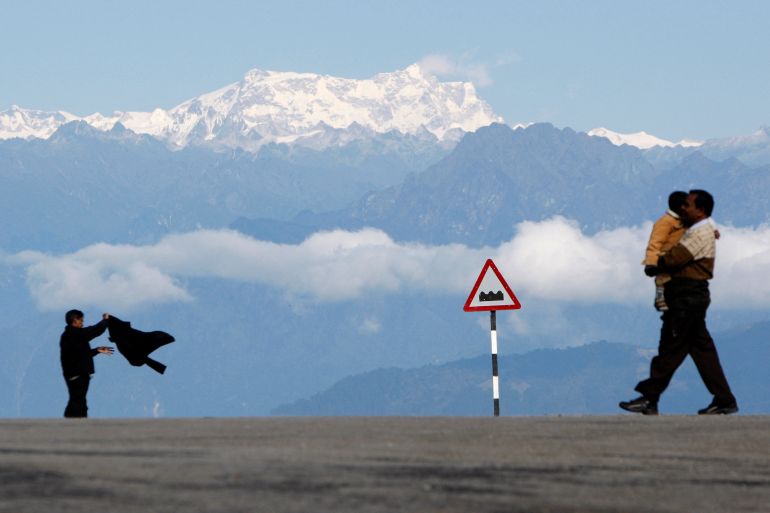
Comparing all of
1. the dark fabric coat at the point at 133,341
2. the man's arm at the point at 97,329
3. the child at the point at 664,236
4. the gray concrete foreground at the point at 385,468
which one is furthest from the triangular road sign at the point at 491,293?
the gray concrete foreground at the point at 385,468

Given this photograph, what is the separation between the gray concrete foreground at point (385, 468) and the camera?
7.43m

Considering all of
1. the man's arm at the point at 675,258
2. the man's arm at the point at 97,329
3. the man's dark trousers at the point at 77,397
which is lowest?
the man's dark trousers at the point at 77,397

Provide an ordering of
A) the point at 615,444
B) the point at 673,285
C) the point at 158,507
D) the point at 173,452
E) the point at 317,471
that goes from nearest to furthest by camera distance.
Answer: the point at 158,507
the point at 317,471
the point at 173,452
the point at 615,444
the point at 673,285

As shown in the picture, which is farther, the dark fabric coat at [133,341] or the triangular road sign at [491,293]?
the triangular road sign at [491,293]

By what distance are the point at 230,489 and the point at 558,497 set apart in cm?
151

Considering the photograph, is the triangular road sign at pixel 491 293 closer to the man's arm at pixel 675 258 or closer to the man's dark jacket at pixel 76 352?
the man's dark jacket at pixel 76 352

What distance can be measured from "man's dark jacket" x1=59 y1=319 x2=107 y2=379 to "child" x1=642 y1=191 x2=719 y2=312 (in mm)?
6283

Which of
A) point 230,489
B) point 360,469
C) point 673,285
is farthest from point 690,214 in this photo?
Result: point 230,489

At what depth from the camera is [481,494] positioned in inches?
306

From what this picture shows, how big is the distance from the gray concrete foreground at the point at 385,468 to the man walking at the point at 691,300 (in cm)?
221

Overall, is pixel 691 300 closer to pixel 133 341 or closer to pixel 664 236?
pixel 664 236

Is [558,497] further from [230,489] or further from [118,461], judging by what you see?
[118,461]

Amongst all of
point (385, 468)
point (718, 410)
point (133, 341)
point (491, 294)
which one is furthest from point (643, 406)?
point (385, 468)

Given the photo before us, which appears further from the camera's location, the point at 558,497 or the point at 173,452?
the point at 173,452
